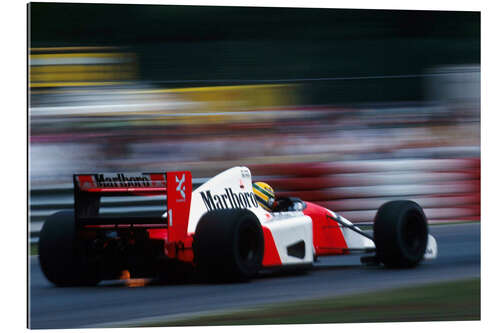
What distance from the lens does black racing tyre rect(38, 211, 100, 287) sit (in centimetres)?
916

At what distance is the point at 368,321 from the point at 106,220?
88.0 inches

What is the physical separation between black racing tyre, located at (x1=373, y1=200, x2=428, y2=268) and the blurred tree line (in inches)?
41.1

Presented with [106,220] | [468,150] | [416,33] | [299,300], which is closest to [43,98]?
[106,220]

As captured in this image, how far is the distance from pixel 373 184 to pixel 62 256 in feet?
12.2

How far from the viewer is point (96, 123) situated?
9.72 m

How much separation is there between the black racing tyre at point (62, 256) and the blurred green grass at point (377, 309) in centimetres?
139

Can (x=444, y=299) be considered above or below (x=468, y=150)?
below

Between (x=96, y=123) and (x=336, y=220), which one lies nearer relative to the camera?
(x=96, y=123)

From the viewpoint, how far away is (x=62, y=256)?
918cm

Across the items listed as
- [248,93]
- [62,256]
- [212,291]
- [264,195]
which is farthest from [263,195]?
[62,256]

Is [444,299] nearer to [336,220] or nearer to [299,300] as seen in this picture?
[299,300]

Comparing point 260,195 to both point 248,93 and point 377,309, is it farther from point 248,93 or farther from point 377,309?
point 377,309

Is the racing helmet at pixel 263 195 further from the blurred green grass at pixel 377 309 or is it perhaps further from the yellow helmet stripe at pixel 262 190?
the blurred green grass at pixel 377 309

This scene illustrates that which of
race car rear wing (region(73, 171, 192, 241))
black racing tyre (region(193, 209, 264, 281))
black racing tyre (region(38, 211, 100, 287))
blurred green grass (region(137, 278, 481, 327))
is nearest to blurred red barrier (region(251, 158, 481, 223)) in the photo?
blurred green grass (region(137, 278, 481, 327))
